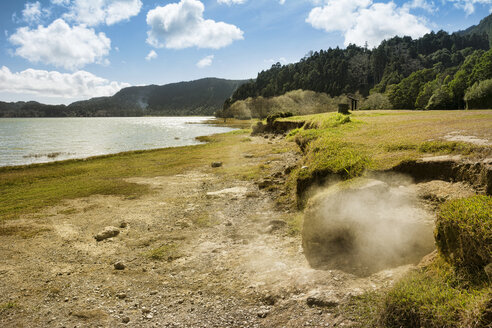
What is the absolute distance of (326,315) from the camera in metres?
4.20

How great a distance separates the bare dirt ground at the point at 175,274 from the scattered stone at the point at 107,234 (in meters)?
0.18

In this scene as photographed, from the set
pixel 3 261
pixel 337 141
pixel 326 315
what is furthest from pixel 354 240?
pixel 3 261

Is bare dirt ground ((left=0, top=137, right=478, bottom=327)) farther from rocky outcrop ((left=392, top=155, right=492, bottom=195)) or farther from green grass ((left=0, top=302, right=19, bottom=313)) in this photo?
rocky outcrop ((left=392, top=155, right=492, bottom=195))

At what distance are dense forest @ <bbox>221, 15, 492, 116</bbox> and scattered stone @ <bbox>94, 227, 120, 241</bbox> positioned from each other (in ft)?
160

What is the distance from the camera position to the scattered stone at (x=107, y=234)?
9164 millimetres

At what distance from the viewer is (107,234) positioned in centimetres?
933

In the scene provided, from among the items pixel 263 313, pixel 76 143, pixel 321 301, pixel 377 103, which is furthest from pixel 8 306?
pixel 377 103

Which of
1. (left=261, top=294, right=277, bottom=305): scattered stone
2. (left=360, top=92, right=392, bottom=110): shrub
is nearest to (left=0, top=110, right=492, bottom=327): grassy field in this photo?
(left=261, top=294, right=277, bottom=305): scattered stone

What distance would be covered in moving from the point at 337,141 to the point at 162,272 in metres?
7.78

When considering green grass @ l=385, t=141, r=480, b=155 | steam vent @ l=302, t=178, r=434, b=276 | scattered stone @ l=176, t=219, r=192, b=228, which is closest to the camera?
steam vent @ l=302, t=178, r=434, b=276

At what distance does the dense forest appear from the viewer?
162ft

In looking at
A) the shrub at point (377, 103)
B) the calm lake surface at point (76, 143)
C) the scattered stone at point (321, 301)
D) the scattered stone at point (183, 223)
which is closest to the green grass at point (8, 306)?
the scattered stone at point (183, 223)

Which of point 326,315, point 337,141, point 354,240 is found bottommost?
point 326,315

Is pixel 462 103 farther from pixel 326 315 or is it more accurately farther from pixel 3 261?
pixel 3 261
